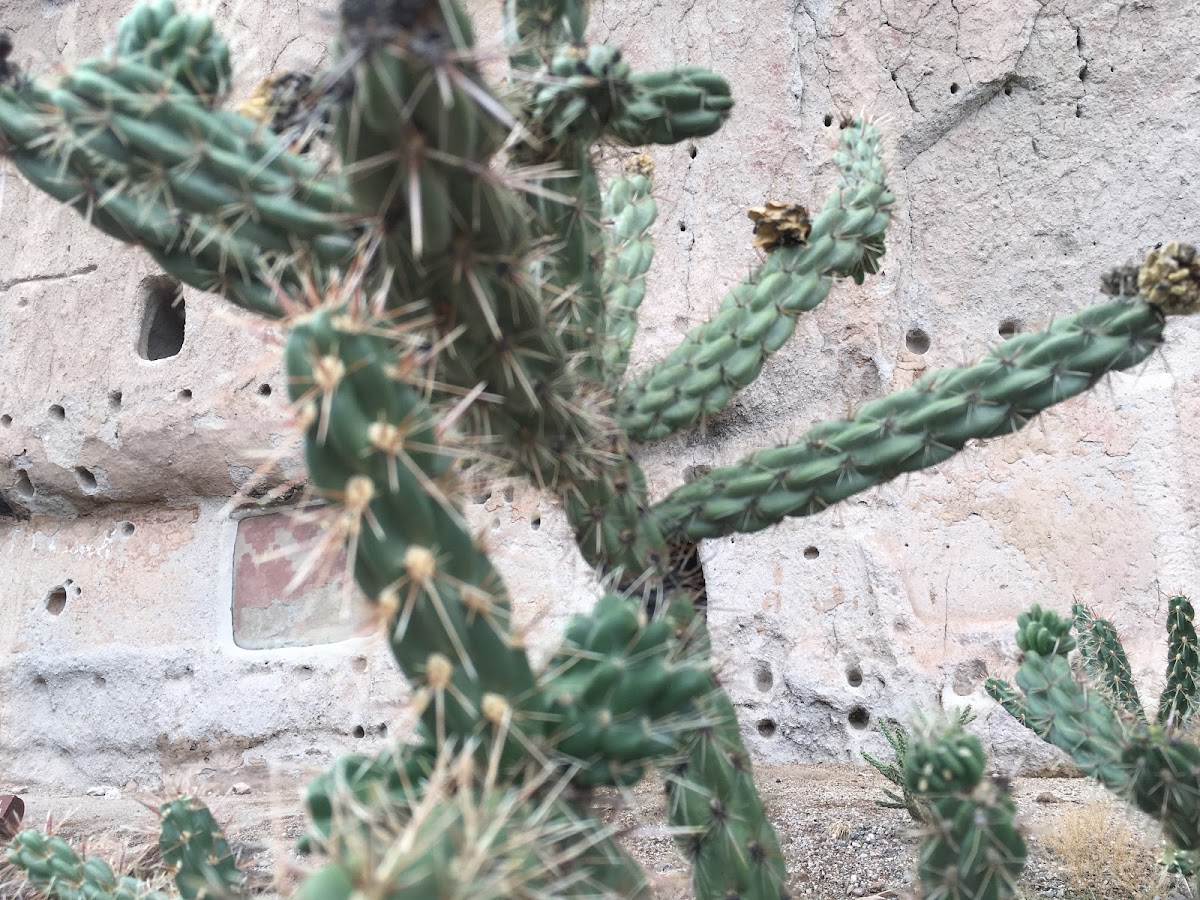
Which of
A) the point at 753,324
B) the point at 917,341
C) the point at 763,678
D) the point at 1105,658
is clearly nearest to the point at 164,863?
the point at 753,324

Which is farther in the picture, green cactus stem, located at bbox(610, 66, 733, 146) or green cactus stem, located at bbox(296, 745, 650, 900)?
green cactus stem, located at bbox(610, 66, 733, 146)

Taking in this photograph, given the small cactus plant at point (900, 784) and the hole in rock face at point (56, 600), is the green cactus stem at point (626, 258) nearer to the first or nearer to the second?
the small cactus plant at point (900, 784)

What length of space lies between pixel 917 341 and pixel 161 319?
4242mm

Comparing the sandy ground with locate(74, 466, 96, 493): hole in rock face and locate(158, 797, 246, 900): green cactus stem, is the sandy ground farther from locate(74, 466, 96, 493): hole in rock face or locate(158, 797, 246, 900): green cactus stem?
locate(74, 466, 96, 493): hole in rock face

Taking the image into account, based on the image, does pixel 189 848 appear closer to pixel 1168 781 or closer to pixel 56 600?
pixel 1168 781

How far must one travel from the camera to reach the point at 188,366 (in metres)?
5.55

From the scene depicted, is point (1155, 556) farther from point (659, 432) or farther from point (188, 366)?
point (188, 366)

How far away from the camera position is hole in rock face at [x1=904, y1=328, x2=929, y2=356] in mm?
4895

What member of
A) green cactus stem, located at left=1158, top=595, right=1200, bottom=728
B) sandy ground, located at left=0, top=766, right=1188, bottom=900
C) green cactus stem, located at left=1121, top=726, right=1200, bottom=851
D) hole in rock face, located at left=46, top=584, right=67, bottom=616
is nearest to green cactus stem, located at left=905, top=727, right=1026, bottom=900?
green cactus stem, located at left=1121, top=726, right=1200, bottom=851

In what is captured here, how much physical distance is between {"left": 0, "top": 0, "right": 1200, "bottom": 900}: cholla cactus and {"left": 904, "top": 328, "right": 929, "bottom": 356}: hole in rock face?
96.6 inches

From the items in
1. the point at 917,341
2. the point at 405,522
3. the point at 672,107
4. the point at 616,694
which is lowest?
the point at 616,694

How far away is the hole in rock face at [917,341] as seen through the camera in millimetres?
4895

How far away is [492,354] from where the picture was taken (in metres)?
1.54

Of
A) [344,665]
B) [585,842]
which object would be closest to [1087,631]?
[585,842]
